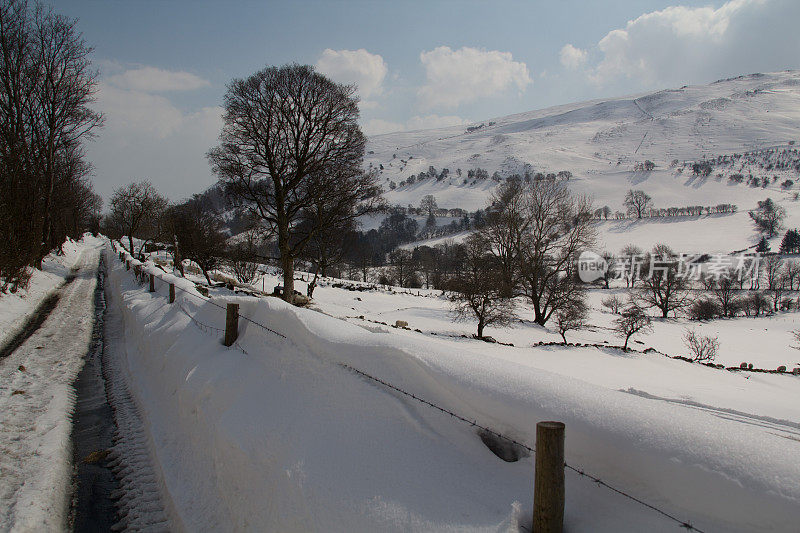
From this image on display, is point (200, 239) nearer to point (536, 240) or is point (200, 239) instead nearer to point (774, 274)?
point (536, 240)

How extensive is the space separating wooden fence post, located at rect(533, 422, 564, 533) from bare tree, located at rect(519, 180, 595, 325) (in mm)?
27015

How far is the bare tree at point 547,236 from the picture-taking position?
28.9 metres

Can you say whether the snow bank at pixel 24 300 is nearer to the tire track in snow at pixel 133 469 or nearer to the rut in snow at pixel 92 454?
the rut in snow at pixel 92 454

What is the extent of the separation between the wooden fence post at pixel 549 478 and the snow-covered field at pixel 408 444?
0.22 metres

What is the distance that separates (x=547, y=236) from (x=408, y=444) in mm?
29829

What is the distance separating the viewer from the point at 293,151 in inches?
589

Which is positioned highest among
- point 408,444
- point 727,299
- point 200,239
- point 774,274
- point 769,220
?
point 769,220

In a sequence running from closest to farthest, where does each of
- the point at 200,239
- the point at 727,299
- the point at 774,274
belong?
the point at 200,239, the point at 727,299, the point at 774,274

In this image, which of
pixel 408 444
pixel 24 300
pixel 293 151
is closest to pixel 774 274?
pixel 293 151

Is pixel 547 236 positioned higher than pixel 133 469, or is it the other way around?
pixel 547 236

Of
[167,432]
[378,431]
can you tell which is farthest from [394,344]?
[167,432]

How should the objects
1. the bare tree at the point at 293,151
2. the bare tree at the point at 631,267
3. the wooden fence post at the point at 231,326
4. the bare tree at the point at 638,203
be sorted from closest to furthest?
the wooden fence post at the point at 231,326 < the bare tree at the point at 293,151 < the bare tree at the point at 631,267 < the bare tree at the point at 638,203

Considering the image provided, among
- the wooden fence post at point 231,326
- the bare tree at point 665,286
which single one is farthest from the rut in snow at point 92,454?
the bare tree at point 665,286

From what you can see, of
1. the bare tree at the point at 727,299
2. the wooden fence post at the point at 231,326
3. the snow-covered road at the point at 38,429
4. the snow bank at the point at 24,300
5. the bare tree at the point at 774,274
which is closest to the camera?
the snow-covered road at the point at 38,429
